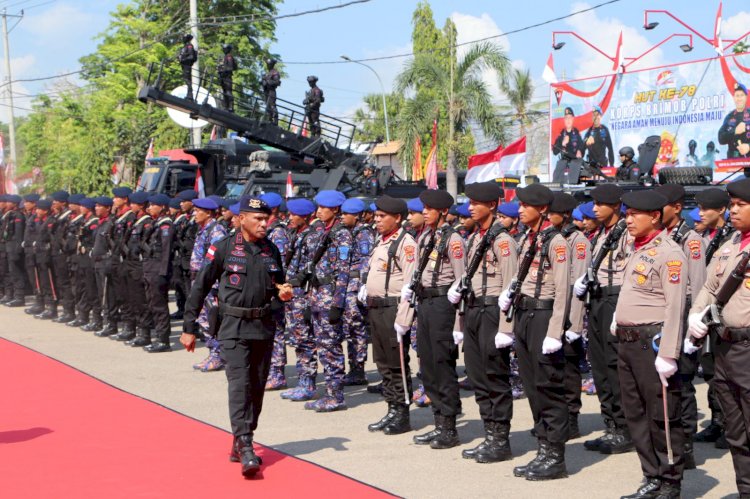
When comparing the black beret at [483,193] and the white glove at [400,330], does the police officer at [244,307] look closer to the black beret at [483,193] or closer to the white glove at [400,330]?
the white glove at [400,330]

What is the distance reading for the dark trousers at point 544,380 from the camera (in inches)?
278

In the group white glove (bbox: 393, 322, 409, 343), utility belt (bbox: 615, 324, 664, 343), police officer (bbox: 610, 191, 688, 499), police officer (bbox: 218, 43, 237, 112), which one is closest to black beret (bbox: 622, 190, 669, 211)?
police officer (bbox: 610, 191, 688, 499)

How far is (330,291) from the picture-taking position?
9.86 meters

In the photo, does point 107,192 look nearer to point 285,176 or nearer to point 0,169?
point 0,169

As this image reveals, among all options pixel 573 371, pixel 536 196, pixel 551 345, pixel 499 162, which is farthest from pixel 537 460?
pixel 499 162

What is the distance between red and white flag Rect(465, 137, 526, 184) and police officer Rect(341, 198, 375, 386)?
9.19 meters

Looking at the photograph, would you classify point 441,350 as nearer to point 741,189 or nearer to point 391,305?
point 391,305

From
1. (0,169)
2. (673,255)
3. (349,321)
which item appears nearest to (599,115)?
(349,321)

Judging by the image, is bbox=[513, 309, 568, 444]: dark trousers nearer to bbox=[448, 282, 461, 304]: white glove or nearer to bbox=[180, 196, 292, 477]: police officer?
bbox=[448, 282, 461, 304]: white glove

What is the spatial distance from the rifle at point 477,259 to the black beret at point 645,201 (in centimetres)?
147

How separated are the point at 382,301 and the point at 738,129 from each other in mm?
15473

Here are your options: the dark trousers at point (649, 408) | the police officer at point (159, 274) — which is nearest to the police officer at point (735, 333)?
the dark trousers at point (649, 408)

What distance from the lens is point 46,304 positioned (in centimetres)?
1805

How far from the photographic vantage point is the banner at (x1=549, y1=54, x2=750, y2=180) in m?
21.8
